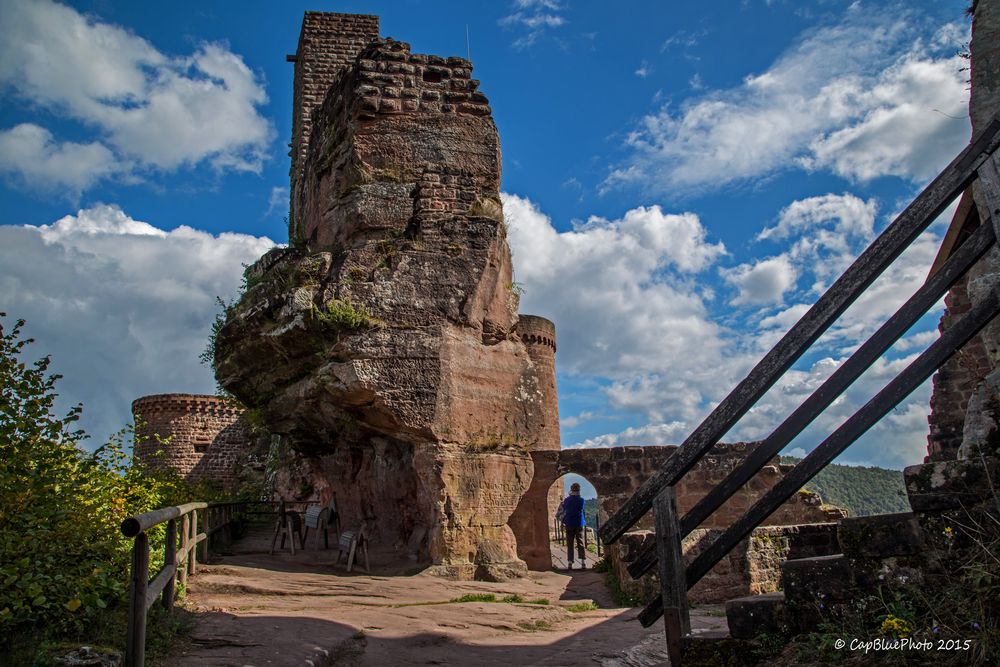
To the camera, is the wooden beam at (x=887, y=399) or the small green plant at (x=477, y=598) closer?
the wooden beam at (x=887, y=399)

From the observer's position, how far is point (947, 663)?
9.96ft

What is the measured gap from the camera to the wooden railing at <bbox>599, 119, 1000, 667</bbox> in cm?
388

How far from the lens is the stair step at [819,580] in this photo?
369 centimetres

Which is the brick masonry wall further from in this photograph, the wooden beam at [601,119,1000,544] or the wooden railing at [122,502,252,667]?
the wooden railing at [122,502,252,667]

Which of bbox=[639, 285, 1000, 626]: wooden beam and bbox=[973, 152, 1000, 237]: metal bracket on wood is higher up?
bbox=[973, 152, 1000, 237]: metal bracket on wood

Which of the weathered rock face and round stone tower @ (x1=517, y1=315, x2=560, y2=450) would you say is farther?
round stone tower @ (x1=517, y1=315, x2=560, y2=450)

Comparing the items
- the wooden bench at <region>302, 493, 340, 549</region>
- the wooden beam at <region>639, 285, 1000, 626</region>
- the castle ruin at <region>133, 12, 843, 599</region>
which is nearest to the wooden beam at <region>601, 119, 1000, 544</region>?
the wooden beam at <region>639, 285, 1000, 626</region>

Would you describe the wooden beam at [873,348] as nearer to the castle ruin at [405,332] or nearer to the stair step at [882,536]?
the stair step at [882,536]

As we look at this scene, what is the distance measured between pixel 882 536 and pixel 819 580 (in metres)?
0.39

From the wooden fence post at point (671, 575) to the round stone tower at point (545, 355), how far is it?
18758 millimetres

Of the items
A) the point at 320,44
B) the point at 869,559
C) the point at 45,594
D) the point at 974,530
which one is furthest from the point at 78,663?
the point at 320,44

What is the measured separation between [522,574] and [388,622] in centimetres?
332

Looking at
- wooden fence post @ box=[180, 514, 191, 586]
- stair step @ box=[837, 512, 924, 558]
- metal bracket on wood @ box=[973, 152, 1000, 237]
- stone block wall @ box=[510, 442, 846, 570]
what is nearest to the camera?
stair step @ box=[837, 512, 924, 558]

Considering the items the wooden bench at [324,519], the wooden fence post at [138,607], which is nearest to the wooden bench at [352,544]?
the wooden bench at [324,519]
